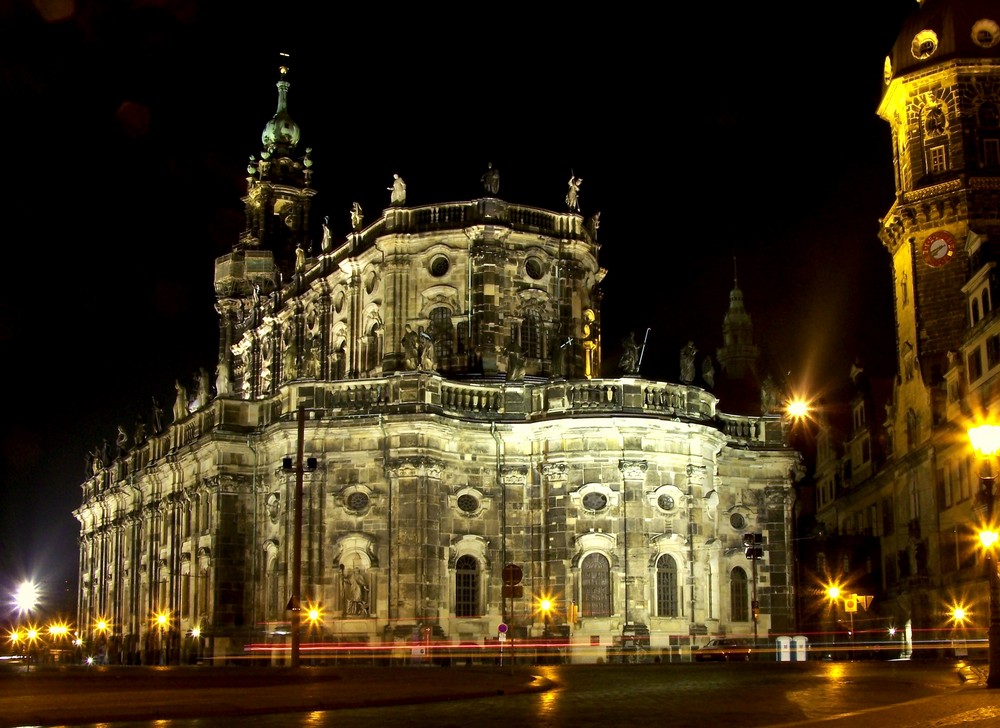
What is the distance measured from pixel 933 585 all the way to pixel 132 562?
40820 millimetres

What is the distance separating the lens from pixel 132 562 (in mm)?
71250

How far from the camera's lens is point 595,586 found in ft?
162

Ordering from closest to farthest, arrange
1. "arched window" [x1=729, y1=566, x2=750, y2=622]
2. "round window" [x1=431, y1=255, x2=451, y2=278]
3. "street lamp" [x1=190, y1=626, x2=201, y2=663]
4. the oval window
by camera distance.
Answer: the oval window → "arched window" [x1=729, y1=566, x2=750, y2=622] → "street lamp" [x1=190, y1=626, x2=201, y2=663] → "round window" [x1=431, y1=255, x2=451, y2=278]

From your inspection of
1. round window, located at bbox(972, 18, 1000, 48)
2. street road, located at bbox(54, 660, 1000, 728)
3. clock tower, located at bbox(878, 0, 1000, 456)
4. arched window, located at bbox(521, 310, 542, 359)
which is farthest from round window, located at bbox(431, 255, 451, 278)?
round window, located at bbox(972, 18, 1000, 48)

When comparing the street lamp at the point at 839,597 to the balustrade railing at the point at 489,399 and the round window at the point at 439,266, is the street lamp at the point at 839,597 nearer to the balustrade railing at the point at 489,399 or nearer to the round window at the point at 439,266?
the balustrade railing at the point at 489,399

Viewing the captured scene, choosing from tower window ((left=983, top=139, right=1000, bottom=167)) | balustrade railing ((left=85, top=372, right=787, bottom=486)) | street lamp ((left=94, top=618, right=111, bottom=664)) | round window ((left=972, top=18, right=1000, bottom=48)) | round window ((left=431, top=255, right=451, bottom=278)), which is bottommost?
street lamp ((left=94, top=618, right=111, bottom=664))

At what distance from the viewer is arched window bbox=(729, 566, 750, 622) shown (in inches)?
2133

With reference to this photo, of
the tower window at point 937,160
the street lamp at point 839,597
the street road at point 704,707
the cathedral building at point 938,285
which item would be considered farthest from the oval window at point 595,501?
the tower window at point 937,160

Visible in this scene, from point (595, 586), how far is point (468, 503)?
5.76m

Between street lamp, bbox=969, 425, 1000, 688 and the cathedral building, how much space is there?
33847mm

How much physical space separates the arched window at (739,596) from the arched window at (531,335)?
39.6ft

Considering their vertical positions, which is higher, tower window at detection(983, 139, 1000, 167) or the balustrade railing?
tower window at detection(983, 139, 1000, 167)

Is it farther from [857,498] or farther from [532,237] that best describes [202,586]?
[857,498]

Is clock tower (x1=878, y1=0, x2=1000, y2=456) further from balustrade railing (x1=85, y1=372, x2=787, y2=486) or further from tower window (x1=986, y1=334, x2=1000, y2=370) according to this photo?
balustrade railing (x1=85, y1=372, x2=787, y2=486)
